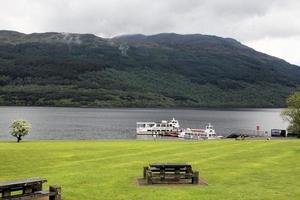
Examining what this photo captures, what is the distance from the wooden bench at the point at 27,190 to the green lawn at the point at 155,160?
2203mm

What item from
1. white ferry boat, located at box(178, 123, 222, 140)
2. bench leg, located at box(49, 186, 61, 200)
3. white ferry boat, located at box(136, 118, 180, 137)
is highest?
white ferry boat, located at box(136, 118, 180, 137)

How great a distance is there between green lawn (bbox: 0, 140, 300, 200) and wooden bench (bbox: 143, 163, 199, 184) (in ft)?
3.98

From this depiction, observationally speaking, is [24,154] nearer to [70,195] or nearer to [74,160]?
[74,160]

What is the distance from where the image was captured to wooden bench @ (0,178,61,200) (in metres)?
21.5

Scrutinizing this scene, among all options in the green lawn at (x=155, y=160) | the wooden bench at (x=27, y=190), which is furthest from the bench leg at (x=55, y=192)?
the green lawn at (x=155, y=160)

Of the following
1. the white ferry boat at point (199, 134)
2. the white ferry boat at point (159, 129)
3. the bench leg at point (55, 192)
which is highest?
the white ferry boat at point (159, 129)

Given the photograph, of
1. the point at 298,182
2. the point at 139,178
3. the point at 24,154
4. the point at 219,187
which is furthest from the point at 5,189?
the point at 24,154

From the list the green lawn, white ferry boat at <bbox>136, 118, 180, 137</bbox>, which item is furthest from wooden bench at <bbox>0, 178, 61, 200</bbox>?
white ferry boat at <bbox>136, 118, 180, 137</bbox>

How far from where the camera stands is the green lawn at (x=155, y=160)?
2678 cm

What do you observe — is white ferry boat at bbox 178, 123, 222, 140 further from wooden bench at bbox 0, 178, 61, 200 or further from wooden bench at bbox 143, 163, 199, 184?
wooden bench at bbox 0, 178, 61, 200

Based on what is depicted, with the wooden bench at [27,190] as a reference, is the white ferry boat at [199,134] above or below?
above

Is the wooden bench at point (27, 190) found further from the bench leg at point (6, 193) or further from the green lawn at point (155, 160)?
the green lawn at point (155, 160)

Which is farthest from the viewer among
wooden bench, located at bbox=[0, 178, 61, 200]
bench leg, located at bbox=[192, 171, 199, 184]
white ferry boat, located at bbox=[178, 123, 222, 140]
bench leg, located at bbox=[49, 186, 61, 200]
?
white ferry boat, located at bbox=[178, 123, 222, 140]

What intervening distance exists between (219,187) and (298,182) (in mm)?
6435
